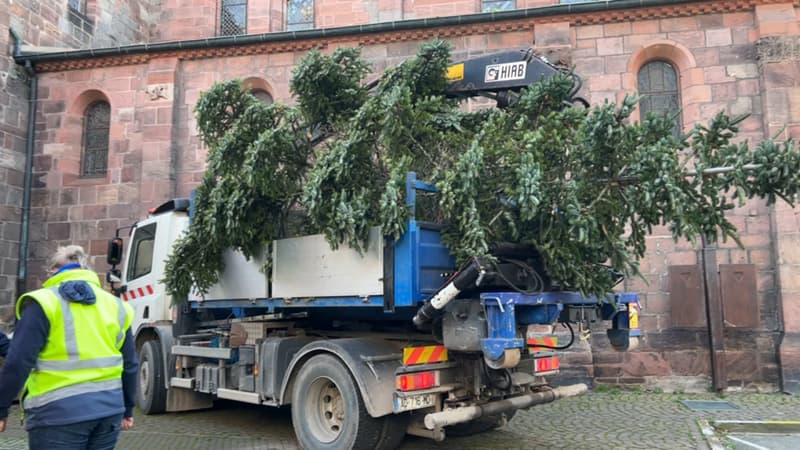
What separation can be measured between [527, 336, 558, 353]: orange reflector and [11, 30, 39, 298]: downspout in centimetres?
1060

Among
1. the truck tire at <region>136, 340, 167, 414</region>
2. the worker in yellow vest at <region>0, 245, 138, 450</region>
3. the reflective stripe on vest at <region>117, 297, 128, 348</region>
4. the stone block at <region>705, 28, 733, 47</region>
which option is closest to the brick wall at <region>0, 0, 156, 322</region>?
the truck tire at <region>136, 340, 167, 414</region>

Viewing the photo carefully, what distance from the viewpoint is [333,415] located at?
19.1 ft

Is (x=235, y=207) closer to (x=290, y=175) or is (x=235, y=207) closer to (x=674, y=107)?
(x=290, y=175)

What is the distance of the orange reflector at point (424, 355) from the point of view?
5336 millimetres

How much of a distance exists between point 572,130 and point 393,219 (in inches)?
63.4

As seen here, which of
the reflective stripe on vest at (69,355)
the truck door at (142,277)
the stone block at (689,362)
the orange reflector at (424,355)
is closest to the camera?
the reflective stripe on vest at (69,355)

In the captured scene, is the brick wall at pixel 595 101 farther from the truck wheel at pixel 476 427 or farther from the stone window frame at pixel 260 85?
the truck wheel at pixel 476 427

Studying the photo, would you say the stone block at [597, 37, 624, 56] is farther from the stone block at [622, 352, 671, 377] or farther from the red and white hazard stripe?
the red and white hazard stripe

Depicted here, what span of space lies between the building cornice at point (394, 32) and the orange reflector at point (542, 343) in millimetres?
6549

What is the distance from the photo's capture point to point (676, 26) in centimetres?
1052

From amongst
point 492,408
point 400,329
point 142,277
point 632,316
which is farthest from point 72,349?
point 142,277

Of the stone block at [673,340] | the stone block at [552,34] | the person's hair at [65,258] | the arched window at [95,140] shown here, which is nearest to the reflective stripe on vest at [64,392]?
the person's hair at [65,258]

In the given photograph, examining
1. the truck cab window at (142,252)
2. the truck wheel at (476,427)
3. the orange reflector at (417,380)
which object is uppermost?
the truck cab window at (142,252)

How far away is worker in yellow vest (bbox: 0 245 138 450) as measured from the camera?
122 inches
